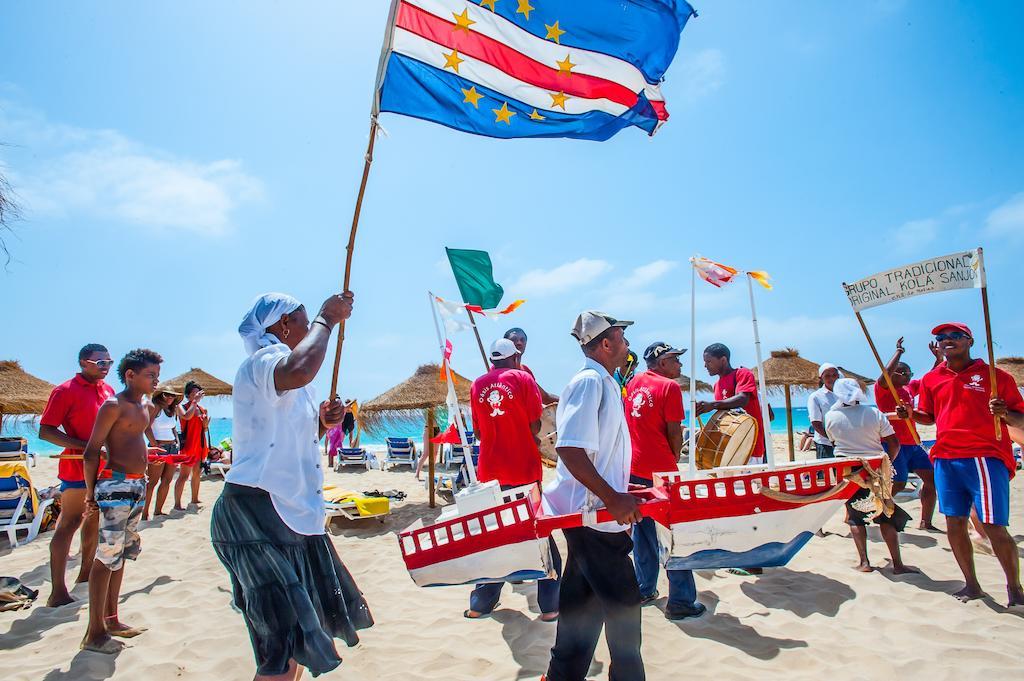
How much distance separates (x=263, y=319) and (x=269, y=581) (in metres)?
1.08

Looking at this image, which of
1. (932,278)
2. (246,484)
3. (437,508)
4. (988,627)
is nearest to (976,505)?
(988,627)

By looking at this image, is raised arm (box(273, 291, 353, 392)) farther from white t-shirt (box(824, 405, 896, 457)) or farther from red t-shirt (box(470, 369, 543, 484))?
white t-shirt (box(824, 405, 896, 457))

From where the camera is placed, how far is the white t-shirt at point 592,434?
8.86 feet

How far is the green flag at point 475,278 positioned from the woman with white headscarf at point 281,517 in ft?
14.2

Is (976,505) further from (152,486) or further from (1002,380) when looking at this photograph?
(152,486)

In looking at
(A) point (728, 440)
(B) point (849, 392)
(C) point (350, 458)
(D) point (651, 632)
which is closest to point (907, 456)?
(B) point (849, 392)

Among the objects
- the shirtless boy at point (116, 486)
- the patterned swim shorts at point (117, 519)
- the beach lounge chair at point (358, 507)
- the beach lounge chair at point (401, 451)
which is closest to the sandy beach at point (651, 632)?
the shirtless boy at point (116, 486)

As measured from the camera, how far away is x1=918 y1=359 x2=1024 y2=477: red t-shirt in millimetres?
4367

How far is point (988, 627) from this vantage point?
3941mm

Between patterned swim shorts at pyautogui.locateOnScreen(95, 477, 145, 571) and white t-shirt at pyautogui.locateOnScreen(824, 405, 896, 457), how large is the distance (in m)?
6.40

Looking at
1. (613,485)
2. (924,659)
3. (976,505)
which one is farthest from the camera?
(976,505)

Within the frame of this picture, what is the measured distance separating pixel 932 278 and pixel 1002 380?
0.94 m

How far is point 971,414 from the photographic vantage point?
4496 mm

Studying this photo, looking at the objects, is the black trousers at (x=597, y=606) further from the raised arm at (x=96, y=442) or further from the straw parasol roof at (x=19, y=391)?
the straw parasol roof at (x=19, y=391)
